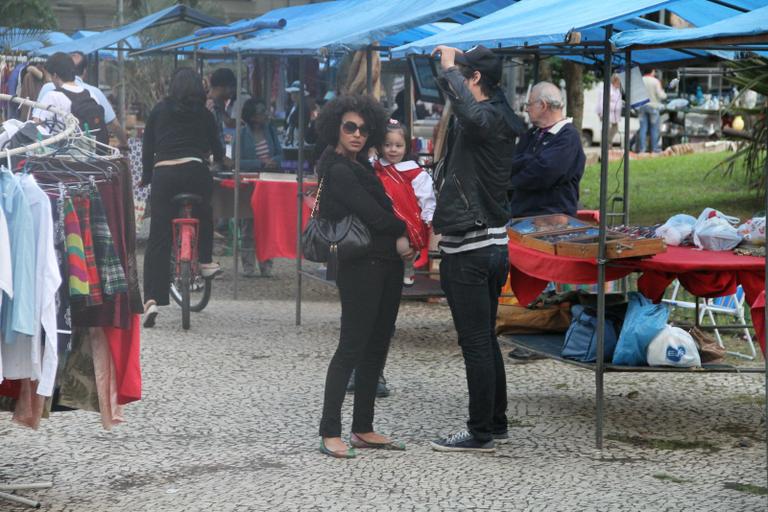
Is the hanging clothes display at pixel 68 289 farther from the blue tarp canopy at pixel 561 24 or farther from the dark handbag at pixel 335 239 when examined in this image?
the blue tarp canopy at pixel 561 24

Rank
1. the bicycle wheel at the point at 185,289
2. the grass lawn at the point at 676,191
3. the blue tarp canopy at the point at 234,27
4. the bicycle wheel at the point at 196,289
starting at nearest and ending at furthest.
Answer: the bicycle wheel at the point at 185,289, the bicycle wheel at the point at 196,289, the blue tarp canopy at the point at 234,27, the grass lawn at the point at 676,191

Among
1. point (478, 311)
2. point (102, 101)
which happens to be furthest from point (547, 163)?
point (102, 101)

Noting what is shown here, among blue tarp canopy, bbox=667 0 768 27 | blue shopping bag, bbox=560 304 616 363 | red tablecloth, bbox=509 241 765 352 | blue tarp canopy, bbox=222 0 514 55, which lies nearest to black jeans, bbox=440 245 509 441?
red tablecloth, bbox=509 241 765 352

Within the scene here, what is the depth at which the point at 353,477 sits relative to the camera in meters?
5.79

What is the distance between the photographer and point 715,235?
682cm

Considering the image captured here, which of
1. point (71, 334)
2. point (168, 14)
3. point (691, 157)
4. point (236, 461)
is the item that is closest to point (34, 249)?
point (71, 334)

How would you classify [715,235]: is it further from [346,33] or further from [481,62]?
[346,33]

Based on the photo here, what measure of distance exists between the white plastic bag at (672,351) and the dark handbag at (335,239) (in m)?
1.66

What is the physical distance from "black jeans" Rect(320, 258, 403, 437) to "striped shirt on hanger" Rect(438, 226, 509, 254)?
29 cm

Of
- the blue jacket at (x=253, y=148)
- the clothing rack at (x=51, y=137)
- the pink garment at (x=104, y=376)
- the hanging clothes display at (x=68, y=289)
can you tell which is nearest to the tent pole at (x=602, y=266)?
the hanging clothes display at (x=68, y=289)

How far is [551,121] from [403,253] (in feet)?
7.70

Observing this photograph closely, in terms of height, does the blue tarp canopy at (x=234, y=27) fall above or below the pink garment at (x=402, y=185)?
above

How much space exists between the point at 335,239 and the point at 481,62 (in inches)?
44.6

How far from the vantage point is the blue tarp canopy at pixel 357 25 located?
941 cm
